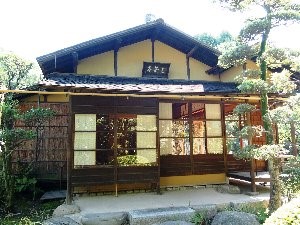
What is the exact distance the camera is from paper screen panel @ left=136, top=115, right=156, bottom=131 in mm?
9445

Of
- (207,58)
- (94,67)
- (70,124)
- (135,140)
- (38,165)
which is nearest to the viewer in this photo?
(70,124)

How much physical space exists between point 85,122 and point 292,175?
5.86 metres

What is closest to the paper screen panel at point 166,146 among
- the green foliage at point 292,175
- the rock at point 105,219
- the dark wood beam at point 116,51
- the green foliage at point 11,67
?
the dark wood beam at point 116,51

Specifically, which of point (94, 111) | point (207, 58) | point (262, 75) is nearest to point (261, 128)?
point (262, 75)

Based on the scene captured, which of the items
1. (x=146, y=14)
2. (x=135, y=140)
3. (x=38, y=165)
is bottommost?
(x=38, y=165)

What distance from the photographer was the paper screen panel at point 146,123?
31.0ft

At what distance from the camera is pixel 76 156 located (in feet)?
28.3

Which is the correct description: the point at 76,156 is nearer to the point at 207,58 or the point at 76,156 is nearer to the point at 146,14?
the point at 207,58

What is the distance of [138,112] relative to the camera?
371 inches

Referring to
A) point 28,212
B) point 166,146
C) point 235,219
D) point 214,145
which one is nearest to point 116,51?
point 166,146

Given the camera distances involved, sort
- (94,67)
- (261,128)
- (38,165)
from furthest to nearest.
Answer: (94,67)
(38,165)
(261,128)

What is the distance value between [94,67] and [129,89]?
3.25 metres

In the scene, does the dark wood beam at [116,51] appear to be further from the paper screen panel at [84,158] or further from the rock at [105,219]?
the rock at [105,219]

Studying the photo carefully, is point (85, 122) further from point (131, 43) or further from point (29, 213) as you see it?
point (131, 43)
